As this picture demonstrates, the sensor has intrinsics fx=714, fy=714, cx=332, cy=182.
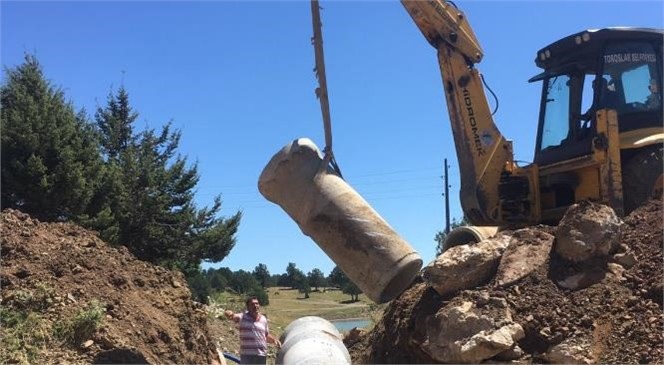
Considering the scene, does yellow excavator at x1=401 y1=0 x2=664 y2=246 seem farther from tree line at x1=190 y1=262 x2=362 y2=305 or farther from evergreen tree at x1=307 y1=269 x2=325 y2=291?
evergreen tree at x1=307 y1=269 x2=325 y2=291

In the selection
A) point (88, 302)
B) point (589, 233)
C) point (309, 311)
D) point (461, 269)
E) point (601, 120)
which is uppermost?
point (601, 120)

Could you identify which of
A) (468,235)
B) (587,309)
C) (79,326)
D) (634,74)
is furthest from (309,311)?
(587,309)

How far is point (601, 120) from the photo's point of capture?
902 centimetres

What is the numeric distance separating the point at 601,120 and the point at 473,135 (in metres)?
2.28

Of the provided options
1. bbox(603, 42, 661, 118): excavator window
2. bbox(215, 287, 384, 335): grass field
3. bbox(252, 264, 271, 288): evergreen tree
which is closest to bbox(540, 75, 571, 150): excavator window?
bbox(603, 42, 661, 118): excavator window

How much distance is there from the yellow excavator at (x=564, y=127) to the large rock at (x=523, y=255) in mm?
1370

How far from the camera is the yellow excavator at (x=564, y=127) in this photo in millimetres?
9117

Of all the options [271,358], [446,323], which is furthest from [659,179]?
[271,358]

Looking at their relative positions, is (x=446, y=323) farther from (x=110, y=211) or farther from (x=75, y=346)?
(x=110, y=211)

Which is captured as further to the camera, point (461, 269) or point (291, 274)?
point (291, 274)

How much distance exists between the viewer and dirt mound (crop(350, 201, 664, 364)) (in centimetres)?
668

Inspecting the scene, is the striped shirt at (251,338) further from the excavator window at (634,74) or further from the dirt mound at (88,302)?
the excavator window at (634,74)

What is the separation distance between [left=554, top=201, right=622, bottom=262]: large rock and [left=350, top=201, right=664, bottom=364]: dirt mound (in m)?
0.12

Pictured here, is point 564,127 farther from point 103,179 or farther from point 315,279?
point 315,279
